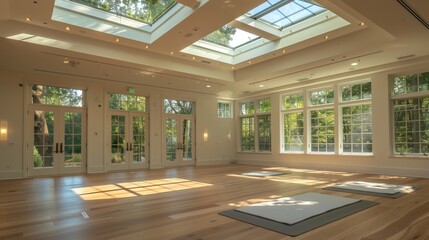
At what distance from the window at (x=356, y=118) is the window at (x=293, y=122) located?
5.26 ft

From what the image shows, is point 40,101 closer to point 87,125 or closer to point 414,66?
point 87,125

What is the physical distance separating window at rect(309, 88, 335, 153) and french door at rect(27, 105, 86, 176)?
26.9 ft

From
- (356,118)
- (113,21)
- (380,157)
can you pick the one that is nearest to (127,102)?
(113,21)

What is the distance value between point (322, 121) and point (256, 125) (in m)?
3.21

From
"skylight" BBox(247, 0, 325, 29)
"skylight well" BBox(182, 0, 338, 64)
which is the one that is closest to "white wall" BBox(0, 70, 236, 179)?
"skylight well" BBox(182, 0, 338, 64)

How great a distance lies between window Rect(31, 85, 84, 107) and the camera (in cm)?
877

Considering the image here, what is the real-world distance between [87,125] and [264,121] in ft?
23.4

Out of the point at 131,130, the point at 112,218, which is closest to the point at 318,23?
the point at 112,218

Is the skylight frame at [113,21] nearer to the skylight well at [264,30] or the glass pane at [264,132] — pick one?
the skylight well at [264,30]

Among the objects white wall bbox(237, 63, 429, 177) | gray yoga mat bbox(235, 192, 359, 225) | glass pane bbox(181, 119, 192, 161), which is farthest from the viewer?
glass pane bbox(181, 119, 192, 161)

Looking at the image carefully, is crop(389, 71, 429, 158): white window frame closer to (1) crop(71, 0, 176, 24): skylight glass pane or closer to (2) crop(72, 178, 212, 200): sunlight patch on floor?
(2) crop(72, 178, 212, 200): sunlight patch on floor

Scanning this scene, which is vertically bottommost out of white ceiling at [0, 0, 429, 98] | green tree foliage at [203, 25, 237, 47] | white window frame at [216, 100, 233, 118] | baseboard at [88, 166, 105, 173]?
baseboard at [88, 166, 105, 173]

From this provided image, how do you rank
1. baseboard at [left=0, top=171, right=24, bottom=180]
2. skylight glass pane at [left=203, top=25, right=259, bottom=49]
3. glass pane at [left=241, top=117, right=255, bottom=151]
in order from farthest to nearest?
glass pane at [left=241, top=117, right=255, bottom=151] → baseboard at [left=0, top=171, right=24, bottom=180] → skylight glass pane at [left=203, top=25, right=259, bottom=49]

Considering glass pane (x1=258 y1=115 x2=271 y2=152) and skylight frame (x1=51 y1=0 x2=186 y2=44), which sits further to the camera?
glass pane (x1=258 y1=115 x2=271 y2=152)
